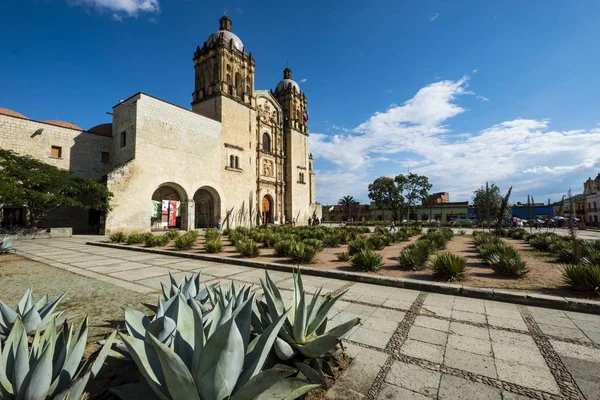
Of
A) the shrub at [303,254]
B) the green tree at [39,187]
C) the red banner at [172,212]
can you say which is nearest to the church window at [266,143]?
the red banner at [172,212]

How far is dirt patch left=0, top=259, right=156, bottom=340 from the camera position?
127 inches

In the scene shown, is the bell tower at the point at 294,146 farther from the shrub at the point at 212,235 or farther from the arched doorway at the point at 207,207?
the shrub at the point at 212,235

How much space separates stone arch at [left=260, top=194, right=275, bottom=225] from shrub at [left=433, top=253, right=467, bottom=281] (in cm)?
2557

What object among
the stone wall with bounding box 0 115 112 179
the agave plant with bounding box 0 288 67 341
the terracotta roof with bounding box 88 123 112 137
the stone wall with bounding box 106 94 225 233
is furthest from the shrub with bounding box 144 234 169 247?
the terracotta roof with bounding box 88 123 112 137

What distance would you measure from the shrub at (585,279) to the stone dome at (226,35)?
99.5ft

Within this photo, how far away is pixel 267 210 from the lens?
31172mm

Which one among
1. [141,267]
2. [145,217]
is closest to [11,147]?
[145,217]

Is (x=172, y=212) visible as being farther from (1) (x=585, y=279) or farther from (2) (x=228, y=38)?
(1) (x=585, y=279)

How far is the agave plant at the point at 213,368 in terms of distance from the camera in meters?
1.19

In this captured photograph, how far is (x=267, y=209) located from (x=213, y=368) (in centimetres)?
3011

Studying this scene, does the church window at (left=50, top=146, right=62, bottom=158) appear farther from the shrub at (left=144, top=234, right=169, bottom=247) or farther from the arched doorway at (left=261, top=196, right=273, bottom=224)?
the arched doorway at (left=261, top=196, right=273, bottom=224)

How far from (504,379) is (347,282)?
3.38m

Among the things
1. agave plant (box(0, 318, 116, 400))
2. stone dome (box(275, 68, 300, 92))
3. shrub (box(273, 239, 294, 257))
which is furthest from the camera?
stone dome (box(275, 68, 300, 92))

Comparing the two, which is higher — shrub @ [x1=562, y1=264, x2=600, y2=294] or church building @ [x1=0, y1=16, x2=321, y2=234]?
church building @ [x1=0, y1=16, x2=321, y2=234]
